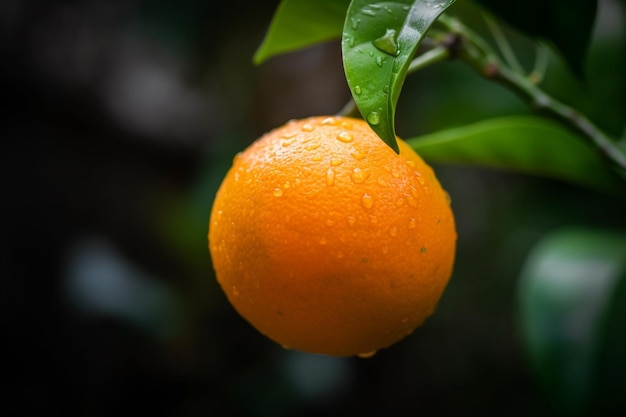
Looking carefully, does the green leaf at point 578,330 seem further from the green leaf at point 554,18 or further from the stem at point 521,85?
the green leaf at point 554,18

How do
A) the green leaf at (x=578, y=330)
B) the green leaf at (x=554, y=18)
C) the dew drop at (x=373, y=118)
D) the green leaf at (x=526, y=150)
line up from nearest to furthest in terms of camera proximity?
the dew drop at (x=373, y=118), the green leaf at (x=554, y=18), the green leaf at (x=526, y=150), the green leaf at (x=578, y=330)

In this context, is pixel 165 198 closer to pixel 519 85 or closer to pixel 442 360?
pixel 442 360

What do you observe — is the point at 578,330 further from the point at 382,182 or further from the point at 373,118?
the point at 373,118

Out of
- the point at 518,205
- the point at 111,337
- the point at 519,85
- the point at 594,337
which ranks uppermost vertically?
the point at 519,85

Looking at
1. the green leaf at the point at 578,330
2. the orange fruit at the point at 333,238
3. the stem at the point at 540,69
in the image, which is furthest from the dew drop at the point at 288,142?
the green leaf at the point at 578,330

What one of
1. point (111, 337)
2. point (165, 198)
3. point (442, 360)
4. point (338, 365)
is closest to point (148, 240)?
point (165, 198)

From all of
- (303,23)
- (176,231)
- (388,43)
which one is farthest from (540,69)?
(176,231)
